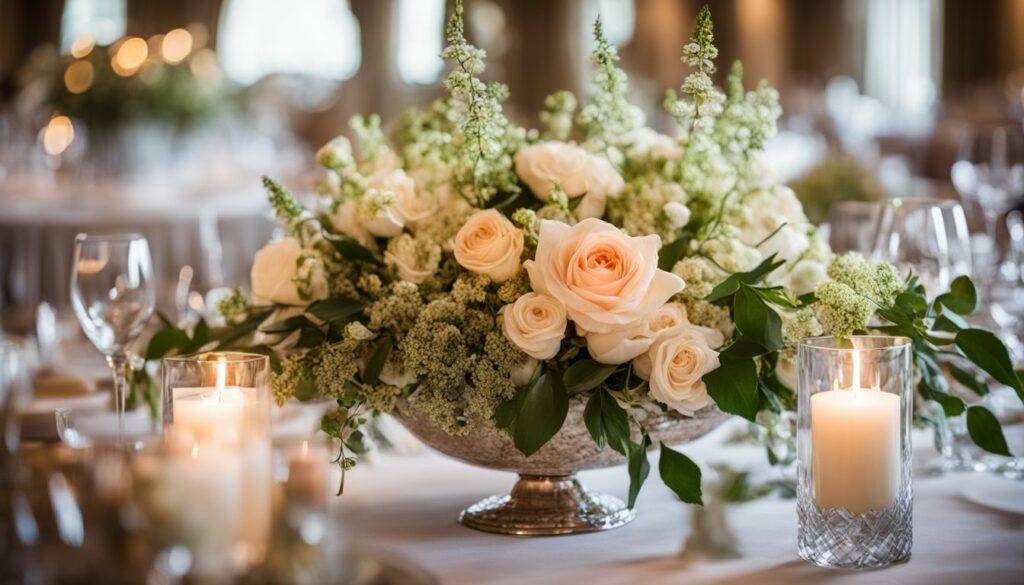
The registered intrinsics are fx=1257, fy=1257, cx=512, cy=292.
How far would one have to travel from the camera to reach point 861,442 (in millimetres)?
1154

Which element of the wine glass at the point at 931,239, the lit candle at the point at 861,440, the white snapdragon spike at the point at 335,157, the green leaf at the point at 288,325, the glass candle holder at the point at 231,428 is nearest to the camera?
the glass candle holder at the point at 231,428

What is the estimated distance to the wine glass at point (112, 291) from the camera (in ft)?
5.14

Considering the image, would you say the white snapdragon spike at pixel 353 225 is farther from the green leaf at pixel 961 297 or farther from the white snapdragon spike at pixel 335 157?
the green leaf at pixel 961 297

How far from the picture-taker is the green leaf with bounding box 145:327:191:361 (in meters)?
1.49

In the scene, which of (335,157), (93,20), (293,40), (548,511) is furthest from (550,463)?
(293,40)

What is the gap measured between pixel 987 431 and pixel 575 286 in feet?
1.58

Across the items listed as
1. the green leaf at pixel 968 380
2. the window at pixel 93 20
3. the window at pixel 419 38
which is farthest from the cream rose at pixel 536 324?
the window at pixel 419 38

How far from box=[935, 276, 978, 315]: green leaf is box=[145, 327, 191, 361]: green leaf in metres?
0.85

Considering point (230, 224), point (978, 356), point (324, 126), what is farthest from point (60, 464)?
point (324, 126)

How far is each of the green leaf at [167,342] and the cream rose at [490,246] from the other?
41 cm

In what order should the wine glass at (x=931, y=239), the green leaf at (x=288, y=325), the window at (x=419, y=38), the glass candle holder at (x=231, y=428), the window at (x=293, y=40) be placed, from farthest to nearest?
the window at (x=419, y=38)
the window at (x=293, y=40)
the wine glass at (x=931, y=239)
the green leaf at (x=288, y=325)
the glass candle holder at (x=231, y=428)

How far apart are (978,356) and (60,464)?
→ 852 mm

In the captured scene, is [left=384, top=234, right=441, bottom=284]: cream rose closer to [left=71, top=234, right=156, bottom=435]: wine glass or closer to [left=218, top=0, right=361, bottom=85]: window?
[left=71, top=234, right=156, bottom=435]: wine glass

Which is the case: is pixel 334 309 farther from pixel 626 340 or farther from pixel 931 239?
pixel 931 239
